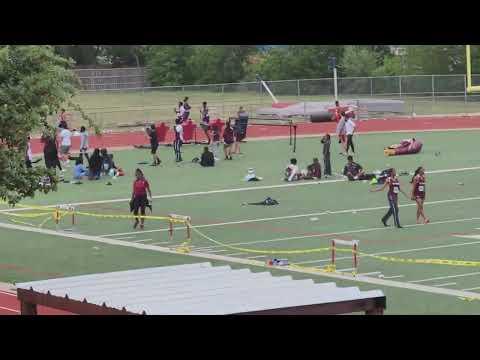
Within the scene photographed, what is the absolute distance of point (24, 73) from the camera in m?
23.5

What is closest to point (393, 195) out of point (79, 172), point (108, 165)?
point (79, 172)

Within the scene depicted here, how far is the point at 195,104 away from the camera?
62906mm

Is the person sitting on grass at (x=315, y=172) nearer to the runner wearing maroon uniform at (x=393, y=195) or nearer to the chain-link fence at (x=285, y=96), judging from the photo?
the runner wearing maroon uniform at (x=393, y=195)

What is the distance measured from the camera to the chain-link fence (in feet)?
198

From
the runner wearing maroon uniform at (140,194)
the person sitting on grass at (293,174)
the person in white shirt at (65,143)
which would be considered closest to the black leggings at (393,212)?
the runner wearing maroon uniform at (140,194)

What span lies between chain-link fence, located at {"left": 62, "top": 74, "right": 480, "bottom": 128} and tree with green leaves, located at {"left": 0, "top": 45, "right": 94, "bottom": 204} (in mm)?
33974

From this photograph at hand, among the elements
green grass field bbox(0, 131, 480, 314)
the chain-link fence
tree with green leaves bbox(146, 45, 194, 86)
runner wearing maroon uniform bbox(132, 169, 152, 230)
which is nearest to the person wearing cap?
green grass field bbox(0, 131, 480, 314)

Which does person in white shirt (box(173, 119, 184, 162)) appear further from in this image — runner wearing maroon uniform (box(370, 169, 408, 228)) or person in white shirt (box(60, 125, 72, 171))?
runner wearing maroon uniform (box(370, 169, 408, 228))

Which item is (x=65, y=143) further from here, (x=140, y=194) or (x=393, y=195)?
(x=393, y=195)

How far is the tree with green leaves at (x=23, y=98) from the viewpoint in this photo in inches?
913

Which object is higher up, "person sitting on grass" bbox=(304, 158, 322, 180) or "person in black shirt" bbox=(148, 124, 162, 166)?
"person in black shirt" bbox=(148, 124, 162, 166)

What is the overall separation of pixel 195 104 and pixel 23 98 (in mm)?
39724
